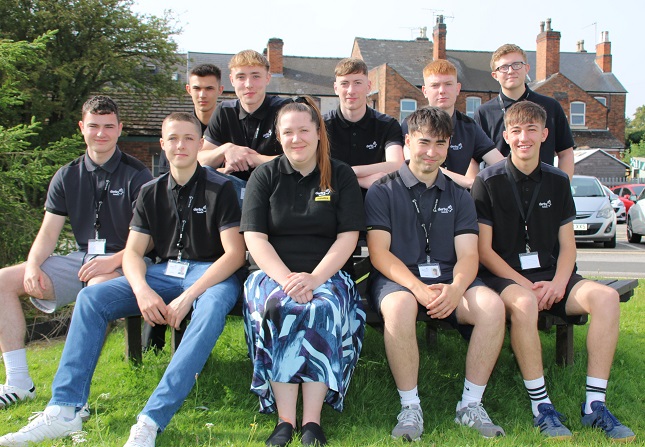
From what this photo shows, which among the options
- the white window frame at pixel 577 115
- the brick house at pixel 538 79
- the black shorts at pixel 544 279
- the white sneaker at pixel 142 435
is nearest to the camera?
the white sneaker at pixel 142 435

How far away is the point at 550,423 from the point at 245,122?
322cm

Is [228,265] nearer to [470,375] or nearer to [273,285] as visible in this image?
[273,285]

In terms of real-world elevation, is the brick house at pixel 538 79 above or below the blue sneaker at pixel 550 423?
above

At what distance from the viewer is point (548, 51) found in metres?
42.8

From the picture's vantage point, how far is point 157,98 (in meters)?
22.2

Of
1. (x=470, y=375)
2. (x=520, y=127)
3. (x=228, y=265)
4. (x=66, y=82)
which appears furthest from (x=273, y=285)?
(x=66, y=82)

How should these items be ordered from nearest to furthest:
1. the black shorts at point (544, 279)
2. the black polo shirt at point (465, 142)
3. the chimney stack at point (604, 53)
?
the black shorts at point (544, 279), the black polo shirt at point (465, 142), the chimney stack at point (604, 53)

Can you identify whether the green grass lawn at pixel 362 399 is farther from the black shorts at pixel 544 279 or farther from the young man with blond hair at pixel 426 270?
the black shorts at pixel 544 279

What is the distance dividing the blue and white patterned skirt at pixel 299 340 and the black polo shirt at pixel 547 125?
2.48 m

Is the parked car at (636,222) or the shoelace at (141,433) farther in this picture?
the parked car at (636,222)

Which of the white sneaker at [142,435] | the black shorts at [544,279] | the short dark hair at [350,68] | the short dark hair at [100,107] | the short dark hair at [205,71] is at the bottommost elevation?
the white sneaker at [142,435]

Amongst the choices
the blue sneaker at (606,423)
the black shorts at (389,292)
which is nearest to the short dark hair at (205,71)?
the black shorts at (389,292)

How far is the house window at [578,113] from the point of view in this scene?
43.4 meters

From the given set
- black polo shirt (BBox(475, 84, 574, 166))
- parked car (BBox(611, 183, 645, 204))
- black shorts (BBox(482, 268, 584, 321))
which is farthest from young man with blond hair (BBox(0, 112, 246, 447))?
parked car (BBox(611, 183, 645, 204))
